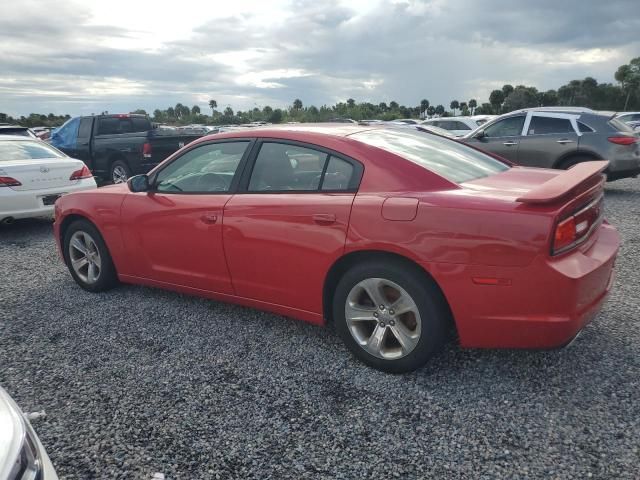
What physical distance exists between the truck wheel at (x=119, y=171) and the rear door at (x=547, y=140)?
8258mm

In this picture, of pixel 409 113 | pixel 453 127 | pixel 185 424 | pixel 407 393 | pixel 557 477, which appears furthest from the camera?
pixel 409 113

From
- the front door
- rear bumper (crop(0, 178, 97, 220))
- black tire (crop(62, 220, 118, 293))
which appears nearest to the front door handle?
the front door

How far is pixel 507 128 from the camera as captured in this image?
950cm

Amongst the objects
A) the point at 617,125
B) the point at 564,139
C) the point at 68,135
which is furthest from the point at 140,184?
the point at 68,135

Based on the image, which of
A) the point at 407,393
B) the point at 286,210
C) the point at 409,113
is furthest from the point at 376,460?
the point at 409,113

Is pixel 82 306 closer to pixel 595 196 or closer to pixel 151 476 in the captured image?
pixel 151 476

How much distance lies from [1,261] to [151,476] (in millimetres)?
4788

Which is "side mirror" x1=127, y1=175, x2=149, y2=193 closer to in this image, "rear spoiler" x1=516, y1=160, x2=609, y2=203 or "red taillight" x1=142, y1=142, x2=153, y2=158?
"rear spoiler" x1=516, y1=160, x2=609, y2=203

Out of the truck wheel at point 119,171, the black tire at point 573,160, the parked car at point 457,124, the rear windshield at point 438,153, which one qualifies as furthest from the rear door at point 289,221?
the parked car at point 457,124

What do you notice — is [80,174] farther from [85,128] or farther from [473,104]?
[473,104]

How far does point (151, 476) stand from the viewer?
2207mm

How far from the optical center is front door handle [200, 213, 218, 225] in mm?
3449

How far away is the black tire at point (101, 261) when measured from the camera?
14.2ft

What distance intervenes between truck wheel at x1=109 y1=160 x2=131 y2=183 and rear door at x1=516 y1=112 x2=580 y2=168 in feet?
27.1
